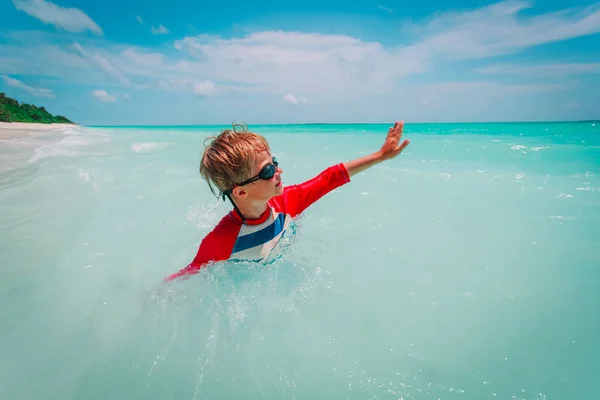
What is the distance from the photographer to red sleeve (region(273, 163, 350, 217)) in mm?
2779

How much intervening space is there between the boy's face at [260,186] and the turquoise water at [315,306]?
742mm

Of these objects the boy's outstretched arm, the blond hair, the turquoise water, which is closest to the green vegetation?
the turquoise water

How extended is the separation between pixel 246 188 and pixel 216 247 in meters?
0.50

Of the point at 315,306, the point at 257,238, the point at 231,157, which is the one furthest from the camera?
the point at 315,306

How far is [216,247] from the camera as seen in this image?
2348 millimetres

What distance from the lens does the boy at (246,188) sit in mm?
2258

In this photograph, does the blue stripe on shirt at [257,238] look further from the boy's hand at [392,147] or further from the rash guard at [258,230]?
the boy's hand at [392,147]

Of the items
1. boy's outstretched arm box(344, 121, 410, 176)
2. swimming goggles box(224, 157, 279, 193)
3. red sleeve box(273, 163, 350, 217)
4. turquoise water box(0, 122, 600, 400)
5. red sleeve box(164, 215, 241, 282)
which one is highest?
boy's outstretched arm box(344, 121, 410, 176)

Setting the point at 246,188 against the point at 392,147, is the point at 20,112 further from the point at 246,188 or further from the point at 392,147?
the point at 392,147

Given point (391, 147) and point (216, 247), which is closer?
point (216, 247)

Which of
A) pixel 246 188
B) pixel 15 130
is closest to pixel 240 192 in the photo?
pixel 246 188

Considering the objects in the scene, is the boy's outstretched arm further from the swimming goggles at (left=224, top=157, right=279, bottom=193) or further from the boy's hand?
the swimming goggles at (left=224, top=157, right=279, bottom=193)

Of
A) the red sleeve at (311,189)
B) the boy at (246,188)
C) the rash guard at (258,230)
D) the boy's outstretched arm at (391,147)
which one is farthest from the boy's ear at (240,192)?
the boy's outstretched arm at (391,147)

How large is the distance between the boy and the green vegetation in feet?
134
